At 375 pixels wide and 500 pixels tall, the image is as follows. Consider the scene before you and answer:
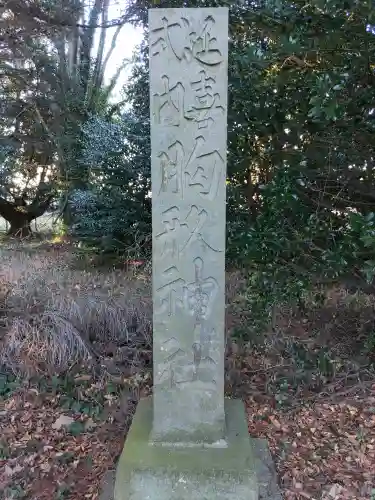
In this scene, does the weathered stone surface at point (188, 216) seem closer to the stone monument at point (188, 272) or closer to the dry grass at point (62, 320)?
the stone monument at point (188, 272)

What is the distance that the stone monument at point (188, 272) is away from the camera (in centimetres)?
232

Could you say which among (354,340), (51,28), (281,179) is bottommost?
(354,340)

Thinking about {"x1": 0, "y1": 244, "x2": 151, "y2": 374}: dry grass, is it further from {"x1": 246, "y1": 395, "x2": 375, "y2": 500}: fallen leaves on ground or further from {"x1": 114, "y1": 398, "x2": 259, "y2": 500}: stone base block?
{"x1": 114, "y1": 398, "x2": 259, "y2": 500}: stone base block

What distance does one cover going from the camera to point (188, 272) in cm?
245

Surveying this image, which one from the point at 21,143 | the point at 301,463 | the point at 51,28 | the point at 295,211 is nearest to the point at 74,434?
the point at 301,463

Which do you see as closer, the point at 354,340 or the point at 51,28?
the point at 354,340

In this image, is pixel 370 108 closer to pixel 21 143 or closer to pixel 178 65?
pixel 178 65

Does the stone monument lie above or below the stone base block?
above

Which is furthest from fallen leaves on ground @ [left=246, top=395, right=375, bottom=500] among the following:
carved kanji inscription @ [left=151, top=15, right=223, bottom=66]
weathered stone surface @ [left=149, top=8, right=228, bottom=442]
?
carved kanji inscription @ [left=151, top=15, right=223, bottom=66]

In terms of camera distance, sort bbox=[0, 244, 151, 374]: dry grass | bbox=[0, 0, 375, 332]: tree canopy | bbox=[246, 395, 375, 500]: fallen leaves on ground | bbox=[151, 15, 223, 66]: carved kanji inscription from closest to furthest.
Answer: bbox=[151, 15, 223, 66]: carved kanji inscription
bbox=[246, 395, 375, 500]: fallen leaves on ground
bbox=[0, 0, 375, 332]: tree canopy
bbox=[0, 244, 151, 374]: dry grass

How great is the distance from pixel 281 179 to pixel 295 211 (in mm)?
314

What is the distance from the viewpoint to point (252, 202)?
14.2 ft

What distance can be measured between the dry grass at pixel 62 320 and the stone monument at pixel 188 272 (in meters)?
1.80

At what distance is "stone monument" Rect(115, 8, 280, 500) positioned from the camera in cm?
232
